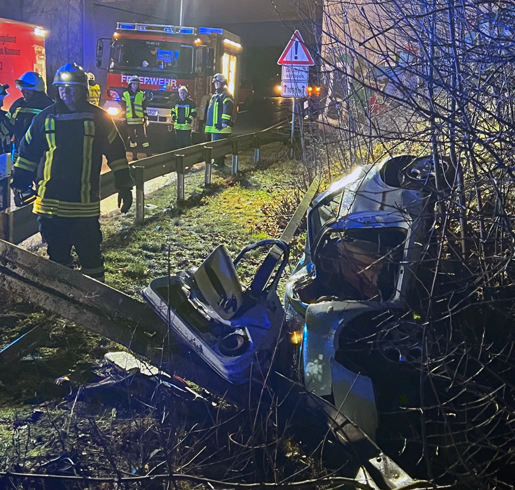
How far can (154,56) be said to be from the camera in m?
15.5

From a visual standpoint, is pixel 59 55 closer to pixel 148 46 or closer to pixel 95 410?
pixel 148 46

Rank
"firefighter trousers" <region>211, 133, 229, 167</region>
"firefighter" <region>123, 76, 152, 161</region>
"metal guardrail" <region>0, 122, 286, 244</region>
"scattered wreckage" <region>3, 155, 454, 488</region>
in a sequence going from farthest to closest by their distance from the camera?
"firefighter" <region>123, 76, 152, 161</region> < "firefighter trousers" <region>211, 133, 229, 167</region> < "metal guardrail" <region>0, 122, 286, 244</region> < "scattered wreckage" <region>3, 155, 454, 488</region>

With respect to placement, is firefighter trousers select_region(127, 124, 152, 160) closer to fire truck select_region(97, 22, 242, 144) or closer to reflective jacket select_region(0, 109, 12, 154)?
fire truck select_region(97, 22, 242, 144)

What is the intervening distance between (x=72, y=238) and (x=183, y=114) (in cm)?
912

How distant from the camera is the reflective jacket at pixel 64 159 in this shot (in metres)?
5.02

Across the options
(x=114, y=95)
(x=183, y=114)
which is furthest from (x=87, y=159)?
(x=114, y=95)

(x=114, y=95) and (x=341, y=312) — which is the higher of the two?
(x=114, y=95)

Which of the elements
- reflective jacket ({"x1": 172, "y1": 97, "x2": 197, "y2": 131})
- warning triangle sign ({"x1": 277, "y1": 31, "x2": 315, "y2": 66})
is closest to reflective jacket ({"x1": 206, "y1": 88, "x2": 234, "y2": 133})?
reflective jacket ({"x1": 172, "y1": 97, "x2": 197, "y2": 131})

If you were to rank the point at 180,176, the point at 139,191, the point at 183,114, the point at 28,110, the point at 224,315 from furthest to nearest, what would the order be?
the point at 183,114
the point at 180,176
the point at 28,110
the point at 139,191
the point at 224,315

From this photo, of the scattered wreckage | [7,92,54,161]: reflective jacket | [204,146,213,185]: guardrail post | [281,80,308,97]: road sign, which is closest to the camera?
the scattered wreckage

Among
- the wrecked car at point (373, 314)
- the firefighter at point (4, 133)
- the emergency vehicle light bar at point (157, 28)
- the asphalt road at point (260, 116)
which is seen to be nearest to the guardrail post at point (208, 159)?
the firefighter at point (4, 133)

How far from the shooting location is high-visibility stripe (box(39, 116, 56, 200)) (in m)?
5.00

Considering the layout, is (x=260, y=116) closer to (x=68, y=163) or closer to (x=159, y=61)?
(x=159, y=61)

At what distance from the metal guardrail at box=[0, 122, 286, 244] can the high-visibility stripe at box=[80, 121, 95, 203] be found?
1098mm
